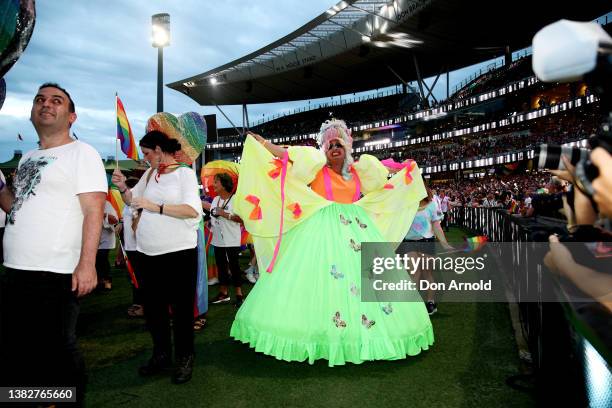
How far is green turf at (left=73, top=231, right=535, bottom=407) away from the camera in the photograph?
9.39 feet

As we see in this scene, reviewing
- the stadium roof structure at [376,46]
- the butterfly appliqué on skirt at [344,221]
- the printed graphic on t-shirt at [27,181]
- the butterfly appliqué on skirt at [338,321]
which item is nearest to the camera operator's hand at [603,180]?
the printed graphic on t-shirt at [27,181]

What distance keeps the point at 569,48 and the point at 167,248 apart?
9.01ft

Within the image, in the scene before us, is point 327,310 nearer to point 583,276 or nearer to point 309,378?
point 309,378

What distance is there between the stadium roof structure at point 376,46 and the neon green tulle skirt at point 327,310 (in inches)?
1172

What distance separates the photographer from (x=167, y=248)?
3070 millimetres

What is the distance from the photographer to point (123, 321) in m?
5.05

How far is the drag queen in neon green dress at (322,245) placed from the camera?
333 cm

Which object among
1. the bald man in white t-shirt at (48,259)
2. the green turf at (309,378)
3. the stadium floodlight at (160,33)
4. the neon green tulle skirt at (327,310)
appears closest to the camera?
the bald man in white t-shirt at (48,259)

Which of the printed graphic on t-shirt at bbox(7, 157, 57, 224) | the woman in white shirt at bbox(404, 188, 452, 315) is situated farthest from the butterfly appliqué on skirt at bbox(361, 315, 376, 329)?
the printed graphic on t-shirt at bbox(7, 157, 57, 224)

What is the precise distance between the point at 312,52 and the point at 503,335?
38.9m

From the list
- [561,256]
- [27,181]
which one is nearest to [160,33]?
[27,181]

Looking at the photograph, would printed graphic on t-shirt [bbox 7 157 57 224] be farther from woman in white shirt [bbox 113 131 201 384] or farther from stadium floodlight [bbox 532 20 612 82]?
stadium floodlight [bbox 532 20 612 82]

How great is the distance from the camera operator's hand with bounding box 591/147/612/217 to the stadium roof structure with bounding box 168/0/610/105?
104 feet

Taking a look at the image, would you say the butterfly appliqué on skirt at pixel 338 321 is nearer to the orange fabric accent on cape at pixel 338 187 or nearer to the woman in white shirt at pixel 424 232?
the orange fabric accent on cape at pixel 338 187
